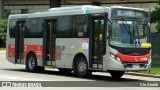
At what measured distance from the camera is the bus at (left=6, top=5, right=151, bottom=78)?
19.6 m

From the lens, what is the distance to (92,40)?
20.3 m

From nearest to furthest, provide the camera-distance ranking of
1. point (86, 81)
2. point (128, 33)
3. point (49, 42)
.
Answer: point (86, 81) < point (128, 33) < point (49, 42)

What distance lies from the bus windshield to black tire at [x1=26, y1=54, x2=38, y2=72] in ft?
21.4

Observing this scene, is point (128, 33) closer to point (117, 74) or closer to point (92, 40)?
point (92, 40)

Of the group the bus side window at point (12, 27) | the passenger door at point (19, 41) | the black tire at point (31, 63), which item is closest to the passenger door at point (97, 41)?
the black tire at point (31, 63)

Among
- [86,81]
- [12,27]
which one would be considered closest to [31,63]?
[12,27]

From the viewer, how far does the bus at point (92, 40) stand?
1956 cm

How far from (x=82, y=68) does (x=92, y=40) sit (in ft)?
4.84

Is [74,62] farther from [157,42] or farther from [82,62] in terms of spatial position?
[157,42]

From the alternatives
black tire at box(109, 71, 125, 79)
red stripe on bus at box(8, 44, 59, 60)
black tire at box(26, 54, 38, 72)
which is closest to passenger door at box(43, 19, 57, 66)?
red stripe on bus at box(8, 44, 59, 60)

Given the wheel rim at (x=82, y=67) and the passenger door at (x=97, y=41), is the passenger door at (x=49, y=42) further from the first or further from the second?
the passenger door at (x=97, y=41)

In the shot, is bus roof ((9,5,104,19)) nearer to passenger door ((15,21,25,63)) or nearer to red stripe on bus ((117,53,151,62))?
passenger door ((15,21,25,63))

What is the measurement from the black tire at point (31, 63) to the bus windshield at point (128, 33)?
21.4 feet

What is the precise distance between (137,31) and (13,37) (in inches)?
358
